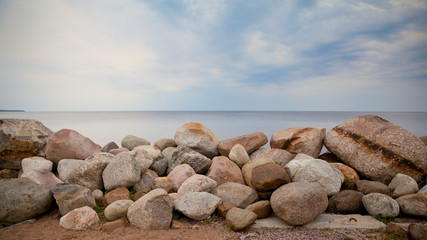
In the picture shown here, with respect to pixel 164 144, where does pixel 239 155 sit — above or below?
below

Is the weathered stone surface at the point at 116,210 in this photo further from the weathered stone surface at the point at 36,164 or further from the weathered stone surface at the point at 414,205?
the weathered stone surface at the point at 414,205

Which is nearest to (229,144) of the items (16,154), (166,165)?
(166,165)

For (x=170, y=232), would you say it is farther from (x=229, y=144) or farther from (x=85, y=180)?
(x=229, y=144)

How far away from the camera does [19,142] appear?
9086mm

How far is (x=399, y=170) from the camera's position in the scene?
25.2ft

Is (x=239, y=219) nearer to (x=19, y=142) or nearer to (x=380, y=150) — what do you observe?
(x=380, y=150)

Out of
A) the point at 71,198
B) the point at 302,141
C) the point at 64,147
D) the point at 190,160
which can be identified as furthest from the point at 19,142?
the point at 302,141

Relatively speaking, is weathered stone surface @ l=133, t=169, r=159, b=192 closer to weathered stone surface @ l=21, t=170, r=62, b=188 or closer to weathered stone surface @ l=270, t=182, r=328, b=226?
weathered stone surface @ l=21, t=170, r=62, b=188

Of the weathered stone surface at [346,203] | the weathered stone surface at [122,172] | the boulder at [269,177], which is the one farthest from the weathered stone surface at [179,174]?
the weathered stone surface at [346,203]

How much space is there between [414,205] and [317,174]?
2.33 metres

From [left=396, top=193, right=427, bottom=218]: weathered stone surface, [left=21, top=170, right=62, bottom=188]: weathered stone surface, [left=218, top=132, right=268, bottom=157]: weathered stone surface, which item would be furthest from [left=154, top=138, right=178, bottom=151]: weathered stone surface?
[left=396, top=193, right=427, bottom=218]: weathered stone surface

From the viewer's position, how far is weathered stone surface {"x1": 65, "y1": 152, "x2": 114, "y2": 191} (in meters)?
7.45

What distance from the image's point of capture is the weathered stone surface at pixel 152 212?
570 centimetres

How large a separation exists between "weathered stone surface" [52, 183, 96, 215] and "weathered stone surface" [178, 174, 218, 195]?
2.42 metres
